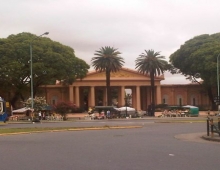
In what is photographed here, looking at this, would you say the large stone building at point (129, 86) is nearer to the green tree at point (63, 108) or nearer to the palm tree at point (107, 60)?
the palm tree at point (107, 60)

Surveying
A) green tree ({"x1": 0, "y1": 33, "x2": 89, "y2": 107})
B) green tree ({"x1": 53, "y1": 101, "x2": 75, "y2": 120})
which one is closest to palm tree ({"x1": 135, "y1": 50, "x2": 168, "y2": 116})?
green tree ({"x1": 0, "y1": 33, "x2": 89, "y2": 107})

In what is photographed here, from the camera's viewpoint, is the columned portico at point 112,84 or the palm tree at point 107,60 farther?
the columned portico at point 112,84

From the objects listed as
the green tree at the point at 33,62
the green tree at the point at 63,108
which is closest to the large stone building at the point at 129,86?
the green tree at the point at 33,62

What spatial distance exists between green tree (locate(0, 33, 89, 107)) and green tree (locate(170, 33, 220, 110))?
73.3 ft

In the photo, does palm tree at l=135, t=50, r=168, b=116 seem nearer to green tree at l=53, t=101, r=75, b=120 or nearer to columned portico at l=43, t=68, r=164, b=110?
columned portico at l=43, t=68, r=164, b=110

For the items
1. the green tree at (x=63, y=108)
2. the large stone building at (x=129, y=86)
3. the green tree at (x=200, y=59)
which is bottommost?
the green tree at (x=63, y=108)

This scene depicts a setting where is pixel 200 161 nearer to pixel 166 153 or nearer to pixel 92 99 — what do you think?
pixel 166 153

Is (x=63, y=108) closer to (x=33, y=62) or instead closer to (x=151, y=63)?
(x=33, y=62)

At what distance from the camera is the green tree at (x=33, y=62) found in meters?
67.8

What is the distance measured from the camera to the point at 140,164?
509 inches

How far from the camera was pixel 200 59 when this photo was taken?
3108 inches

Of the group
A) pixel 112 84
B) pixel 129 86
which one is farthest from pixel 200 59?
pixel 112 84

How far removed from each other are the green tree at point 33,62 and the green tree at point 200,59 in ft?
73.3

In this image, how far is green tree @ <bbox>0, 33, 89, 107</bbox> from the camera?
67.8 metres
